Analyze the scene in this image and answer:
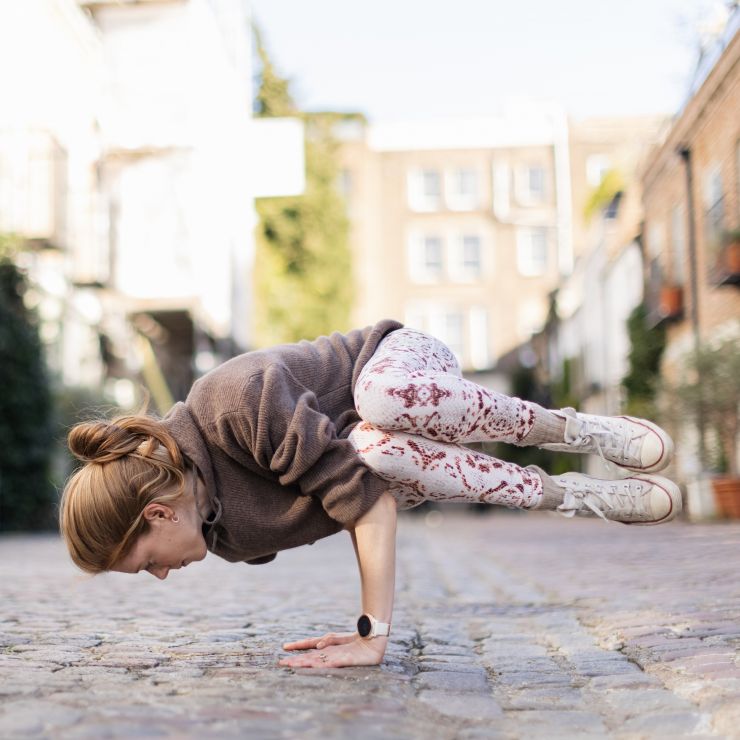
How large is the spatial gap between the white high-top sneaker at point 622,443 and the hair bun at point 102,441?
1.18m

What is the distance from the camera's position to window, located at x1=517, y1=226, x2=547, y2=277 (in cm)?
4003

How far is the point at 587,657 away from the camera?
10.5ft

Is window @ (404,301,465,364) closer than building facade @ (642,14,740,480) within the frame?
No

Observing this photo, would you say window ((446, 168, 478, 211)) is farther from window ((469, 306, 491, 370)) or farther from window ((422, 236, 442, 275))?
window ((469, 306, 491, 370))

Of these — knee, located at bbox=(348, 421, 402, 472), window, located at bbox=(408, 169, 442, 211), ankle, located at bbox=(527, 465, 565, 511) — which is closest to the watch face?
knee, located at bbox=(348, 421, 402, 472)

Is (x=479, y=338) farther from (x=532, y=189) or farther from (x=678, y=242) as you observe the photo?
(x=678, y=242)

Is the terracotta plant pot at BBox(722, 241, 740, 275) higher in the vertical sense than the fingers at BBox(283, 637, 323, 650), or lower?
higher

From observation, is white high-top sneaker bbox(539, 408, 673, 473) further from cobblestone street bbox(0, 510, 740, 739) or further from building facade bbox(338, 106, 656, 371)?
building facade bbox(338, 106, 656, 371)

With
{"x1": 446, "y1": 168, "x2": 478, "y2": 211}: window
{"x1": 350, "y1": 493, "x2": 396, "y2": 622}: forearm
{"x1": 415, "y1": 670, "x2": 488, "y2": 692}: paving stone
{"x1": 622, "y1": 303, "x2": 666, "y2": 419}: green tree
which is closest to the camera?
{"x1": 415, "y1": 670, "x2": 488, "y2": 692}: paving stone

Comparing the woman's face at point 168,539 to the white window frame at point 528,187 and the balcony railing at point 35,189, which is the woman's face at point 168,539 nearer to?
the balcony railing at point 35,189

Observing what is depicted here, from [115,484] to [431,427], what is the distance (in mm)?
794

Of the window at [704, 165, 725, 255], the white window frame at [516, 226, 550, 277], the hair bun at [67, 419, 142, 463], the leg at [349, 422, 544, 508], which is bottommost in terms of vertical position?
the leg at [349, 422, 544, 508]

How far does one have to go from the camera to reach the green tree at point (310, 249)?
105 feet

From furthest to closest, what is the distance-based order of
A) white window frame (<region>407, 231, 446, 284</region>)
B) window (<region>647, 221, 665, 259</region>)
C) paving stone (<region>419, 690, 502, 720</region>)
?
white window frame (<region>407, 231, 446, 284</region>) < window (<region>647, 221, 665, 259</region>) < paving stone (<region>419, 690, 502, 720</region>)
